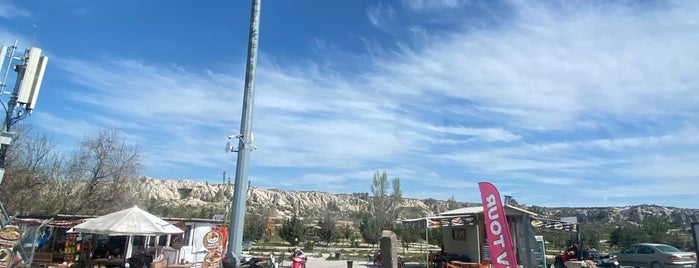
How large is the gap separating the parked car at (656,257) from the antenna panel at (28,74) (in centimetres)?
2451

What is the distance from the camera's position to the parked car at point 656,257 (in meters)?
18.2

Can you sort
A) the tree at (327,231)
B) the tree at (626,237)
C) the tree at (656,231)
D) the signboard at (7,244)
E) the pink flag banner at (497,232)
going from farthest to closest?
the tree at (327,231) → the tree at (626,237) → the tree at (656,231) → the signboard at (7,244) → the pink flag banner at (497,232)

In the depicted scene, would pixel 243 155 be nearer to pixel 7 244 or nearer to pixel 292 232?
pixel 7 244

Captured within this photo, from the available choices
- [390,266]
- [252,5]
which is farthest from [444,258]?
[252,5]

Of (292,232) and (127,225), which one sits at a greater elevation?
(292,232)

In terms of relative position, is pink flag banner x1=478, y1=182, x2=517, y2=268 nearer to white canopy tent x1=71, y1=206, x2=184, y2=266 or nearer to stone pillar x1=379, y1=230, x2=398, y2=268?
stone pillar x1=379, y1=230, x2=398, y2=268

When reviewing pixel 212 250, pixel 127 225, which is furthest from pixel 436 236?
pixel 127 225

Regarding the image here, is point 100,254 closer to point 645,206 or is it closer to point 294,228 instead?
point 294,228

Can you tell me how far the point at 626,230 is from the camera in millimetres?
40969

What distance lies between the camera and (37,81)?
12031 mm

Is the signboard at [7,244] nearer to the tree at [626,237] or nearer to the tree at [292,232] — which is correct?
the tree at [292,232]

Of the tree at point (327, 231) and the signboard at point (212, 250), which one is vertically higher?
the tree at point (327, 231)

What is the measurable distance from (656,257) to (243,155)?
62.2 feet

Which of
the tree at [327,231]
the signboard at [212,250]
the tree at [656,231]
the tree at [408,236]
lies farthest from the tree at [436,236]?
the signboard at [212,250]
